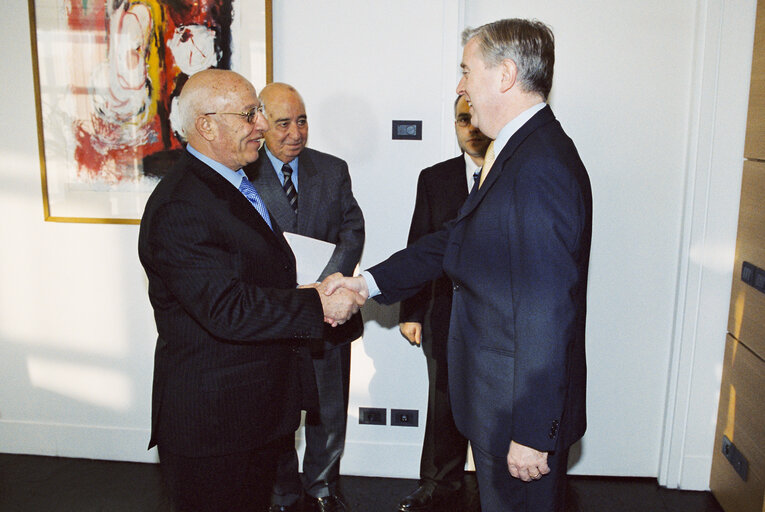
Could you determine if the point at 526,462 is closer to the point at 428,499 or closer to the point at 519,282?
the point at 519,282

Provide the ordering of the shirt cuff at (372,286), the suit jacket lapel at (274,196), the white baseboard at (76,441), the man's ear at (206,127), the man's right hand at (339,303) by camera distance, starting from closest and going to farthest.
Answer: the man's ear at (206,127) → the man's right hand at (339,303) → the shirt cuff at (372,286) → the suit jacket lapel at (274,196) → the white baseboard at (76,441)

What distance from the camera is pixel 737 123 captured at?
2.84 m

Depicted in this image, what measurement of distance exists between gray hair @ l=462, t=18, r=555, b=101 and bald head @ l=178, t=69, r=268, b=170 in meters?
0.71

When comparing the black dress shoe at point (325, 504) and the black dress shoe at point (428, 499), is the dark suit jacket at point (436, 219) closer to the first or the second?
the black dress shoe at point (428, 499)

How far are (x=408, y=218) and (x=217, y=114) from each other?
135 cm

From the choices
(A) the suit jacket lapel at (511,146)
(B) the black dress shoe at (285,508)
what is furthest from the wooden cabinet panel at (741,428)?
(B) the black dress shoe at (285,508)

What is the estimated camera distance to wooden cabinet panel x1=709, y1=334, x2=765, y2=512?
8.61ft

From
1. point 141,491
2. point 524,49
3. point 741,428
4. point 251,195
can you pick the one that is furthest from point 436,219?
point 141,491

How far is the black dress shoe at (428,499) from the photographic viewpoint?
114 inches

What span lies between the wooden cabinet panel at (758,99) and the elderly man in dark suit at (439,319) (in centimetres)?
112

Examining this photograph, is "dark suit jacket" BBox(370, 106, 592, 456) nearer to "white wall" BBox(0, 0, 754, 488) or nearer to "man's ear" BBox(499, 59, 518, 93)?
"man's ear" BBox(499, 59, 518, 93)

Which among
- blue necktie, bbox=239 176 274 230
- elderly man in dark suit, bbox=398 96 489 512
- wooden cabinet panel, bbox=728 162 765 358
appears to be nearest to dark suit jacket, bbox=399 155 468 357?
elderly man in dark suit, bbox=398 96 489 512

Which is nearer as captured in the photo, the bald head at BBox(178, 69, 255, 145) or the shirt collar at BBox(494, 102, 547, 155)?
the shirt collar at BBox(494, 102, 547, 155)

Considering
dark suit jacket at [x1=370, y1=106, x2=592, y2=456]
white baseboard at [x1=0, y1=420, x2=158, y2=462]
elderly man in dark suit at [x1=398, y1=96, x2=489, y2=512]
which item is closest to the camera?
dark suit jacket at [x1=370, y1=106, x2=592, y2=456]
